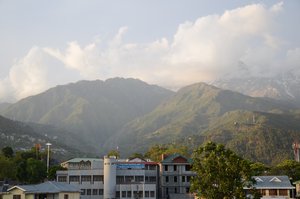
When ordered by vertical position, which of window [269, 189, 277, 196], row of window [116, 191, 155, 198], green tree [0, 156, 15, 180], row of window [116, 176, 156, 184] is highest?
green tree [0, 156, 15, 180]

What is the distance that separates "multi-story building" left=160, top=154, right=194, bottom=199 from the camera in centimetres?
9719

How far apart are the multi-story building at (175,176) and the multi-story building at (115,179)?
2279 mm

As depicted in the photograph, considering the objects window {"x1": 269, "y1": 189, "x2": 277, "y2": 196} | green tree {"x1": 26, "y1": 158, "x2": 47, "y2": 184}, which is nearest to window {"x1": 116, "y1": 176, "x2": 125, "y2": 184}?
green tree {"x1": 26, "y1": 158, "x2": 47, "y2": 184}

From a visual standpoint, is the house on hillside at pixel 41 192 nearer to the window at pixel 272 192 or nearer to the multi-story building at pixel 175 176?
the multi-story building at pixel 175 176

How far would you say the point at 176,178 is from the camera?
98125mm

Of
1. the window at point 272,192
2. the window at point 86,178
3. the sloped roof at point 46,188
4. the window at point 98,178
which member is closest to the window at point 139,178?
the window at point 98,178

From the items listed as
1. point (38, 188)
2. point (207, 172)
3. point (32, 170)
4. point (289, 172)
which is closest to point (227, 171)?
point (207, 172)

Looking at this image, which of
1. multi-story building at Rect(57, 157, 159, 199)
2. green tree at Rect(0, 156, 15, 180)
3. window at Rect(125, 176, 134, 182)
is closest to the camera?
multi-story building at Rect(57, 157, 159, 199)

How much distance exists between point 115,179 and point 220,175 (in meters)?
43.5

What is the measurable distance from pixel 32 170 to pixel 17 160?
12.5 metres

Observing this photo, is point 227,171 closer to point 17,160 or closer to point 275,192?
point 275,192

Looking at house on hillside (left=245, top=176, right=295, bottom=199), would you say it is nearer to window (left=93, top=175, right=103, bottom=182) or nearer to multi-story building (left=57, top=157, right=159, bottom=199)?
multi-story building (left=57, top=157, right=159, bottom=199)

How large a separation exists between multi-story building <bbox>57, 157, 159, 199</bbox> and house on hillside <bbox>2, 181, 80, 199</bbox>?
1875cm

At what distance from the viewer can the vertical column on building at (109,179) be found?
294 ft
